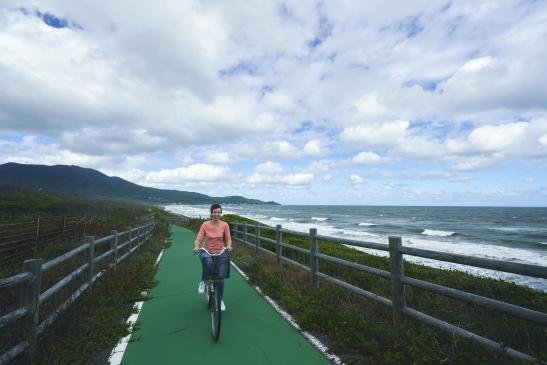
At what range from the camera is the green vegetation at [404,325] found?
13.2ft

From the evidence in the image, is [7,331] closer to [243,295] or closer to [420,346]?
[243,295]

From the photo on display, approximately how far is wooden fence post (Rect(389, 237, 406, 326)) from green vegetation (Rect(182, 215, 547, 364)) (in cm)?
17

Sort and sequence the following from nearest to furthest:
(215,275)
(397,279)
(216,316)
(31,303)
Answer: (31,303), (397,279), (216,316), (215,275)

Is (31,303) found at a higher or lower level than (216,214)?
lower

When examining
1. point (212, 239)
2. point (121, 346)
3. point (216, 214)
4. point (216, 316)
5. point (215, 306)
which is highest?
point (216, 214)

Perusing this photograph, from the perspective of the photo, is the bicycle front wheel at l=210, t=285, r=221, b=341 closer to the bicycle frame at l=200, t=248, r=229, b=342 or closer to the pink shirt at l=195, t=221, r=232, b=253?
the bicycle frame at l=200, t=248, r=229, b=342

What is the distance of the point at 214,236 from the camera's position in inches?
234

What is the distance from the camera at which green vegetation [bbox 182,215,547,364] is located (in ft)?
13.2

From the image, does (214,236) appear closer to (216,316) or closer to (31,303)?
(216,316)

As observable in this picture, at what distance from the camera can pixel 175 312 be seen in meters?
6.46

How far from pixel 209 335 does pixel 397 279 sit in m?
2.90

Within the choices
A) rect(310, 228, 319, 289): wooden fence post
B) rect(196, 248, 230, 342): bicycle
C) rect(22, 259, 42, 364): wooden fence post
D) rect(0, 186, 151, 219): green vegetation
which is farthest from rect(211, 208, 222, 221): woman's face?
rect(0, 186, 151, 219): green vegetation

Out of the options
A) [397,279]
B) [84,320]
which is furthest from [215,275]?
[397,279]

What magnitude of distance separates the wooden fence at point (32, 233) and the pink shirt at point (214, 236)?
10400 millimetres
